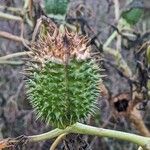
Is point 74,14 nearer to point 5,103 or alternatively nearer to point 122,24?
point 122,24

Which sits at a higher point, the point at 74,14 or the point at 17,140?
the point at 74,14

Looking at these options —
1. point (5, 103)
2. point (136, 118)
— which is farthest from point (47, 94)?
point (5, 103)

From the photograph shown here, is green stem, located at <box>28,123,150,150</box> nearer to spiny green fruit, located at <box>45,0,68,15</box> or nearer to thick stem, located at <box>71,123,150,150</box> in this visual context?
thick stem, located at <box>71,123,150,150</box>

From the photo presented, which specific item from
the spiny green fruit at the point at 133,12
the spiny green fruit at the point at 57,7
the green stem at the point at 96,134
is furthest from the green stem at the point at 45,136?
the spiny green fruit at the point at 133,12

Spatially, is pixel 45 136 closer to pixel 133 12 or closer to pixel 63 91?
pixel 63 91

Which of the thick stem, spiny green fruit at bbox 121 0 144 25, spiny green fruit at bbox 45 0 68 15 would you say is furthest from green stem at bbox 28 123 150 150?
spiny green fruit at bbox 121 0 144 25

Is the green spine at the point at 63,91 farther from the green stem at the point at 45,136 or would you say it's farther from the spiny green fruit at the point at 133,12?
the spiny green fruit at the point at 133,12

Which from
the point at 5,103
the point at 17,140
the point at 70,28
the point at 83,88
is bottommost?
the point at 17,140
